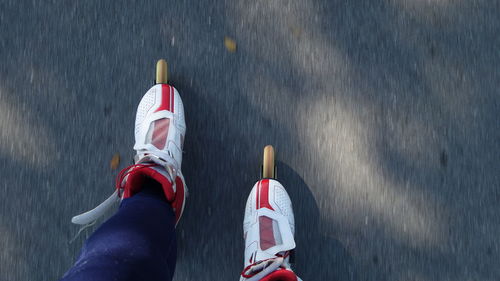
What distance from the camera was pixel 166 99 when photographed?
1.76 meters

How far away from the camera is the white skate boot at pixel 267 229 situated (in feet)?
5.33

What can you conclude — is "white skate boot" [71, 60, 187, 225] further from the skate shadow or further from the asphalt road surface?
the skate shadow

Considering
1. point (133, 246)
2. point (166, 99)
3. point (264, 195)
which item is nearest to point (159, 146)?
point (166, 99)

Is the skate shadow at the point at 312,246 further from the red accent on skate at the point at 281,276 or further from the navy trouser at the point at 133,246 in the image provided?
the navy trouser at the point at 133,246

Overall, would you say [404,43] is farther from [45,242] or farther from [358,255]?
[45,242]

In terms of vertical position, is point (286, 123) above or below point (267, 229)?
above

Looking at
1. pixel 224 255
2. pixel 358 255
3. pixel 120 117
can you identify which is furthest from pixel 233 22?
pixel 358 255

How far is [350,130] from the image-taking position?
1786 millimetres

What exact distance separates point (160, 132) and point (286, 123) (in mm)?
476

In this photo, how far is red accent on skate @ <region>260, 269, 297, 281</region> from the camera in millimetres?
1527

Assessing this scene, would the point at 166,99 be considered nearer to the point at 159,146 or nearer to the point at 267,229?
the point at 159,146

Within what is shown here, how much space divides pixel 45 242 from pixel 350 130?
4.05ft

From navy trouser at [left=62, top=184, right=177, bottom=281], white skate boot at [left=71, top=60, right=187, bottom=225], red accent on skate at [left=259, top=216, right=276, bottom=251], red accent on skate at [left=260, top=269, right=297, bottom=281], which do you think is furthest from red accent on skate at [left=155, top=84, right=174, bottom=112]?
red accent on skate at [left=260, top=269, right=297, bottom=281]

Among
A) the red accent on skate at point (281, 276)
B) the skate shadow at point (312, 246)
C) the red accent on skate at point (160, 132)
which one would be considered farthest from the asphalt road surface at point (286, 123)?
the red accent on skate at point (281, 276)
